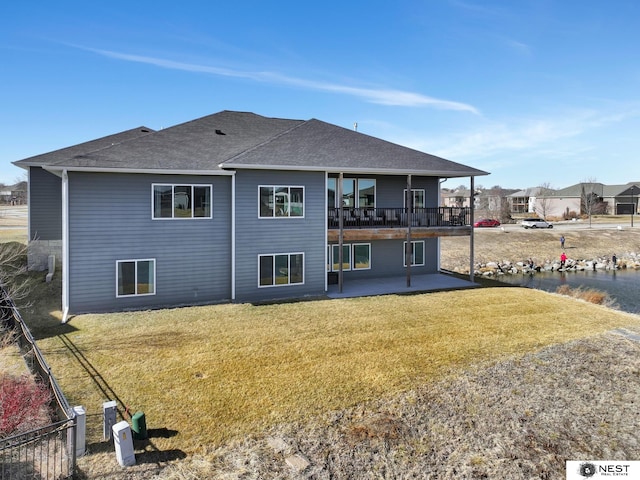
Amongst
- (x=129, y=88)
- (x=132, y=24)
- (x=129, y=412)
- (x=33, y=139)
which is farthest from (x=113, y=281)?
(x=33, y=139)

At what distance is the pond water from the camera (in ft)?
69.2

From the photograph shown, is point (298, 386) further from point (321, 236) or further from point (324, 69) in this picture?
point (324, 69)

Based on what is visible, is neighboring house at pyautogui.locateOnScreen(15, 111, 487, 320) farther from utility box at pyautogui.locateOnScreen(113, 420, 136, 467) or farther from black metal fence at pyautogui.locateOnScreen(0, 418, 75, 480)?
utility box at pyautogui.locateOnScreen(113, 420, 136, 467)

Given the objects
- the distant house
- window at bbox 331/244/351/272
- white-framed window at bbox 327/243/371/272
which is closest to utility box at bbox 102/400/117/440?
white-framed window at bbox 327/243/371/272

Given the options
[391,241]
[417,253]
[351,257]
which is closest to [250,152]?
[351,257]

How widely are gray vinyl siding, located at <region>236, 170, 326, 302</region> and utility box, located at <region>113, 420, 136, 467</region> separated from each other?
9259 millimetres

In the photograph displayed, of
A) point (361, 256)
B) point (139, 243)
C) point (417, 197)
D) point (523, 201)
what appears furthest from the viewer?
point (523, 201)

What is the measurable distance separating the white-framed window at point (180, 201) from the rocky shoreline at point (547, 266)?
20.7 m

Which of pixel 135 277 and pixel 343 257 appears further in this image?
pixel 343 257

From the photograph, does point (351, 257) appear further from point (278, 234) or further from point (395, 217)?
point (278, 234)

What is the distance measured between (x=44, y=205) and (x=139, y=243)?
852cm

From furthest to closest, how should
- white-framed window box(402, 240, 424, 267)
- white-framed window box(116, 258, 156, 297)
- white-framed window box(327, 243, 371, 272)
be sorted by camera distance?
white-framed window box(402, 240, 424, 267) → white-framed window box(327, 243, 371, 272) → white-framed window box(116, 258, 156, 297)

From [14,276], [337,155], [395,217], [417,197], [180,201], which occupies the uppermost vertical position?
[337,155]

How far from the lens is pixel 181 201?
13.9 meters
